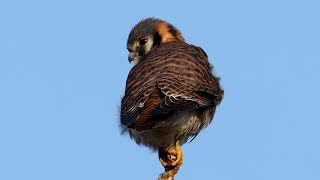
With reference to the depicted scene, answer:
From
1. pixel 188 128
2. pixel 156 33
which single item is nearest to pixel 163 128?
pixel 188 128

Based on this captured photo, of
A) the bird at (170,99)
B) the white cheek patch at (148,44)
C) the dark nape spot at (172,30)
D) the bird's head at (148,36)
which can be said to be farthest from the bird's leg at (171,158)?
the dark nape spot at (172,30)

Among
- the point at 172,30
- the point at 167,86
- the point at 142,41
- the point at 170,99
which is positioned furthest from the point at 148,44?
the point at 170,99

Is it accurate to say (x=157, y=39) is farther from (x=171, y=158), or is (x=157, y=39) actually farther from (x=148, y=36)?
(x=171, y=158)

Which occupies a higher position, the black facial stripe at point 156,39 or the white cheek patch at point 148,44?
the black facial stripe at point 156,39

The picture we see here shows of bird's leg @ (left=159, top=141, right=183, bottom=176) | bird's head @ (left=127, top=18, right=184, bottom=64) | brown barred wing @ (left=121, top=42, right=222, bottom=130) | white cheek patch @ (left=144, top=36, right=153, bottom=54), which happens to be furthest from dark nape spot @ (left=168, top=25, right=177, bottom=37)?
bird's leg @ (left=159, top=141, right=183, bottom=176)

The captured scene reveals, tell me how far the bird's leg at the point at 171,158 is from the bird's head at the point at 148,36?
1.14m

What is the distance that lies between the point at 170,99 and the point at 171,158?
28.5 inches

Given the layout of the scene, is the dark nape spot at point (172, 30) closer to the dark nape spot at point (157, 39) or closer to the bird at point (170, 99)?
the dark nape spot at point (157, 39)

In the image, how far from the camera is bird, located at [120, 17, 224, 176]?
7.15 meters

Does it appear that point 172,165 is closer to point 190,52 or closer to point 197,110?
point 197,110

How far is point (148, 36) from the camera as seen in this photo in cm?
880

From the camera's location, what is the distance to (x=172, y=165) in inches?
294

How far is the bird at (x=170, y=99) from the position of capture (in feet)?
23.5

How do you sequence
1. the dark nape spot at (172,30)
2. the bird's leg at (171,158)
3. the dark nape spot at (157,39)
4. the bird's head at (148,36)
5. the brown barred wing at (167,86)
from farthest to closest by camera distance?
the dark nape spot at (172,30) < the dark nape spot at (157,39) < the bird's head at (148,36) < the bird's leg at (171,158) < the brown barred wing at (167,86)
